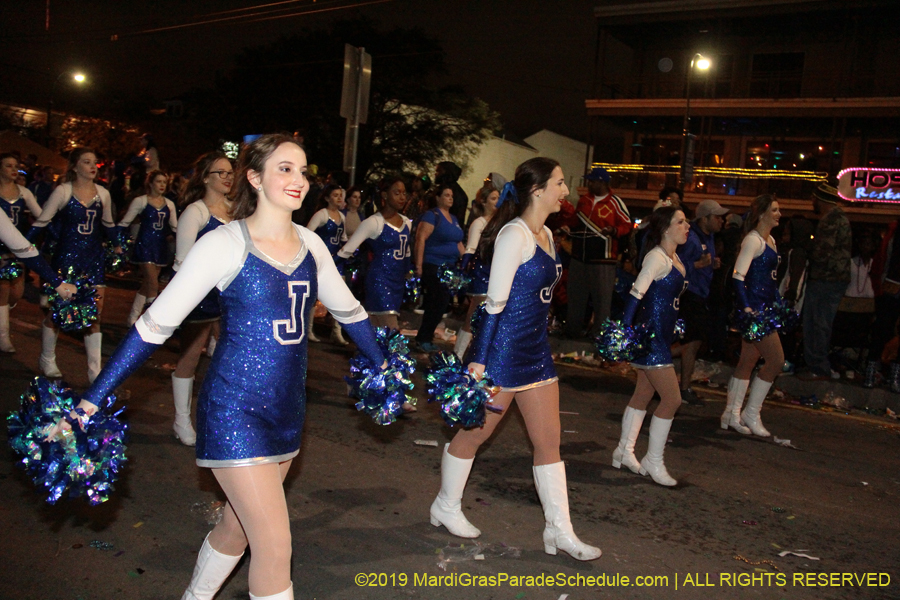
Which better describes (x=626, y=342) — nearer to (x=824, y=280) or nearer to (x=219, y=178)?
(x=219, y=178)

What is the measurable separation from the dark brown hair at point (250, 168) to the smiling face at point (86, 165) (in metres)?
4.55

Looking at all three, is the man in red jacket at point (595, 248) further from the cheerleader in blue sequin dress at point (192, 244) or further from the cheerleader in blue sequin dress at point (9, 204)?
the cheerleader in blue sequin dress at point (9, 204)

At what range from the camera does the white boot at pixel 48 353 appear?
706 centimetres

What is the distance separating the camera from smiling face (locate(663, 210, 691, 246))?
573cm

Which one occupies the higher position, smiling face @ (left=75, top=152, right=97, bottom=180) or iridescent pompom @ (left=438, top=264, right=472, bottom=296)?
smiling face @ (left=75, top=152, right=97, bottom=180)

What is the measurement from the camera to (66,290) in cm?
581

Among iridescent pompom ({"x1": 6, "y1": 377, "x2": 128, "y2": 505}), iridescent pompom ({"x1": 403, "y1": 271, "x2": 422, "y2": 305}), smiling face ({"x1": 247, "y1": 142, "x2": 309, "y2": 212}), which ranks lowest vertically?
iridescent pompom ({"x1": 6, "y1": 377, "x2": 128, "y2": 505})

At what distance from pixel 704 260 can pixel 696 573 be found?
5.14m

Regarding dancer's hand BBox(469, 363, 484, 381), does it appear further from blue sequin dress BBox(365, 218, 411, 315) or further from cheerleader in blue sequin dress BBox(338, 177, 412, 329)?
blue sequin dress BBox(365, 218, 411, 315)

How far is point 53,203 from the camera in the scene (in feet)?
22.7

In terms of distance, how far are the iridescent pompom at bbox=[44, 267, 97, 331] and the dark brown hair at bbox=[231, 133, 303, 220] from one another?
11.2 ft

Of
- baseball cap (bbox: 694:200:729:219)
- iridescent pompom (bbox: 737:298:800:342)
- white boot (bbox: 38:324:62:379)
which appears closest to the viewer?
iridescent pompom (bbox: 737:298:800:342)

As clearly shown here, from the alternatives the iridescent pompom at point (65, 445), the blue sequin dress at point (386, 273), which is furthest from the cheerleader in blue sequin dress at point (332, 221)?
the iridescent pompom at point (65, 445)

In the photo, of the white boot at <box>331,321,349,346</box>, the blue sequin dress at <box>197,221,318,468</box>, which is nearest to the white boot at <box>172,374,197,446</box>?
the blue sequin dress at <box>197,221,318,468</box>
